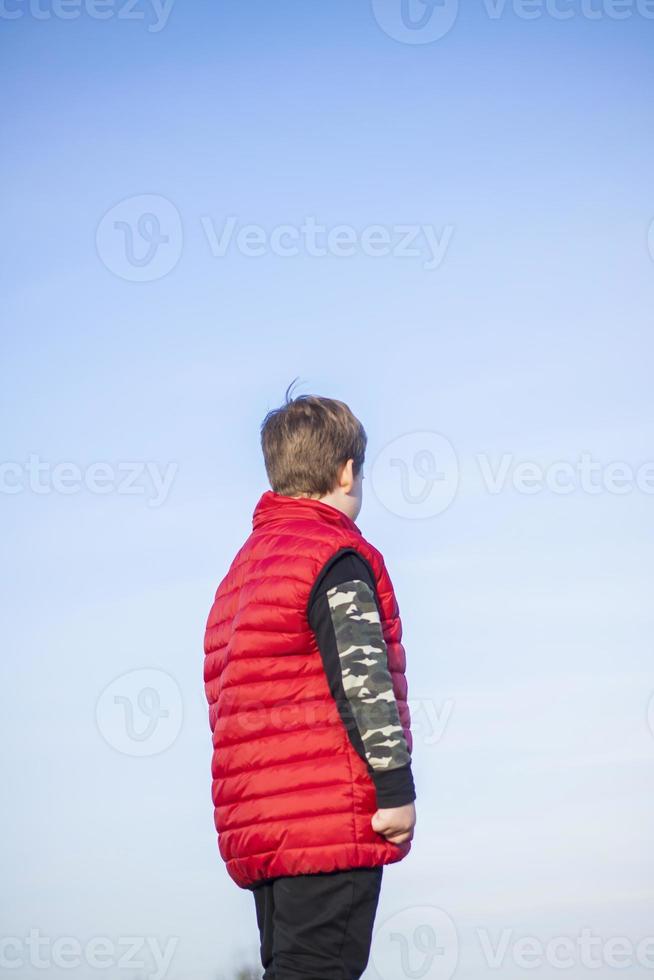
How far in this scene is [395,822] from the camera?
10.4 feet

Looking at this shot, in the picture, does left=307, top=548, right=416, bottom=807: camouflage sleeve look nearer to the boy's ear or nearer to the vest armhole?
Result: the vest armhole

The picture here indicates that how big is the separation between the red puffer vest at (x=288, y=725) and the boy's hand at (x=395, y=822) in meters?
0.02

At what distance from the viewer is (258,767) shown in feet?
10.8

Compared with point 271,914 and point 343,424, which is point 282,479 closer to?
point 343,424

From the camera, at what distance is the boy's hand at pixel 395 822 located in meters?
3.17

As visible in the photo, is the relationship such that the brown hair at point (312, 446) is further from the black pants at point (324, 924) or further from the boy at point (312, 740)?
the black pants at point (324, 924)

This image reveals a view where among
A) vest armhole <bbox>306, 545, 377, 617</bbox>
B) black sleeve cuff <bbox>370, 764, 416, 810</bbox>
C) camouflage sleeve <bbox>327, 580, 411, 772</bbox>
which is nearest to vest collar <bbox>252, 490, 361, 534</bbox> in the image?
vest armhole <bbox>306, 545, 377, 617</bbox>

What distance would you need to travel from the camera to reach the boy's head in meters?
3.52

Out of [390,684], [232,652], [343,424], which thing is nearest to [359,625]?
[390,684]

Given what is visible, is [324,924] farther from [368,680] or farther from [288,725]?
[368,680]

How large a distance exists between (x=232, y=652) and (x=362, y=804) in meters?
0.49

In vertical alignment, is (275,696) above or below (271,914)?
above

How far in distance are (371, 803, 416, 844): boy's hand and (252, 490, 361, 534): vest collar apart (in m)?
0.70

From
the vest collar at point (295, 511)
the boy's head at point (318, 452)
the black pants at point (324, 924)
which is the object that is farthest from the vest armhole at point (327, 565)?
the black pants at point (324, 924)
